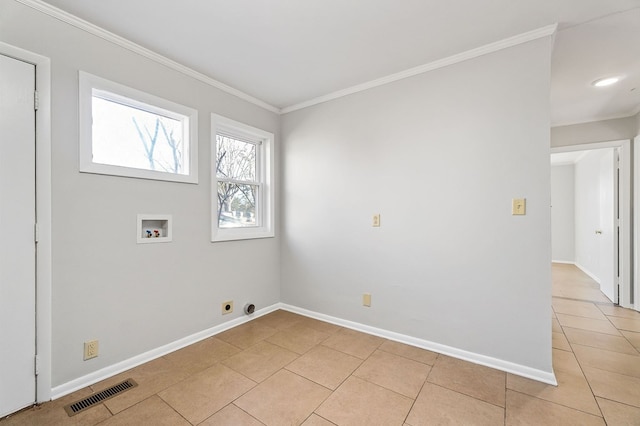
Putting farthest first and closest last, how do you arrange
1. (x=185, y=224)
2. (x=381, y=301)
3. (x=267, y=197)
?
(x=267, y=197)
(x=381, y=301)
(x=185, y=224)

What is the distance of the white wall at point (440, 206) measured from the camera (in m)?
2.05

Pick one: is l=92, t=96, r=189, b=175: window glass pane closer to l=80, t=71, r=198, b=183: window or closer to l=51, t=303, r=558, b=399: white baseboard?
l=80, t=71, r=198, b=183: window

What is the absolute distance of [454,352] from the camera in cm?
234

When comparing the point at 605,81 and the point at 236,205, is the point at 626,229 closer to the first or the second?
the point at 605,81

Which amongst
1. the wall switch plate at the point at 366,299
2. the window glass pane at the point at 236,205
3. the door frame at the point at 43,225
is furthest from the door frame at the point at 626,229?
the door frame at the point at 43,225

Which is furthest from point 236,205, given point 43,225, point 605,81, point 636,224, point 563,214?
point 563,214

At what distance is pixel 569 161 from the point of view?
22.4 feet

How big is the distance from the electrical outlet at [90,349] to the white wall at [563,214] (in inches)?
354

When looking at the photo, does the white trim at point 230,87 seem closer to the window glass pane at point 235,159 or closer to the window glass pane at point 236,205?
the window glass pane at point 235,159

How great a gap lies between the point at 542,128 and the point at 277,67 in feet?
7.27

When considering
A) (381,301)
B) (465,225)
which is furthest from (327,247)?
(465,225)

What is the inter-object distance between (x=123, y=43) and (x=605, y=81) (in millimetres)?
4433

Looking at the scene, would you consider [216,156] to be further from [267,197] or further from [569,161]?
[569,161]

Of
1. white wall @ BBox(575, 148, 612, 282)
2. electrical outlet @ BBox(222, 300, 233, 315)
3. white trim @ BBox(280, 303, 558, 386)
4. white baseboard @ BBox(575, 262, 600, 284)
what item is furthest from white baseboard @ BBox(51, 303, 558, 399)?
white baseboard @ BBox(575, 262, 600, 284)
